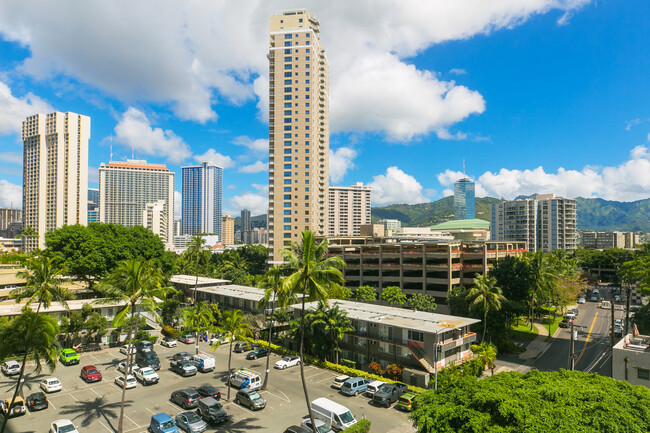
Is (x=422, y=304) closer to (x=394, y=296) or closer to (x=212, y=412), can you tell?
(x=394, y=296)

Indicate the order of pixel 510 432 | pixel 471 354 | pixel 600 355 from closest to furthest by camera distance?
pixel 510 432
pixel 471 354
pixel 600 355

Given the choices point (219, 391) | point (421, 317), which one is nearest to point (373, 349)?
point (421, 317)

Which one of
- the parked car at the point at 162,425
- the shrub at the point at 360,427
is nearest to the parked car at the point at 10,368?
the parked car at the point at 162,425

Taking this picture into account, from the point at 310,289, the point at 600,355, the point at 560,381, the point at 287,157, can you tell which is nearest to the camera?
the point at 560,381

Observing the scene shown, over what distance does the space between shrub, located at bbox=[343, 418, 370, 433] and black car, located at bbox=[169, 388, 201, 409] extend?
14349mm

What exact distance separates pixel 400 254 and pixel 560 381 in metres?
55.5

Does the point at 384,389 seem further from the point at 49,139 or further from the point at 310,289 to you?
the point at 49,139

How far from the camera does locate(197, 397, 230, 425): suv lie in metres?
31.1

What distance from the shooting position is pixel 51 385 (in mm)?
38281

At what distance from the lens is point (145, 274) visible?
103ft

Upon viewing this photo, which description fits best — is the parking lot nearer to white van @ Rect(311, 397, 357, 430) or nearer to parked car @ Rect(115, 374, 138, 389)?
parked car @ Rect(115, 374, 138, 389)

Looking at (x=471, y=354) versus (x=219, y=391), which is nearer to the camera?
(x=219, y=391)

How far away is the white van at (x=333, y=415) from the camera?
29.8 m

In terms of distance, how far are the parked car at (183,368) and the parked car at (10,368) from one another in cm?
1742
